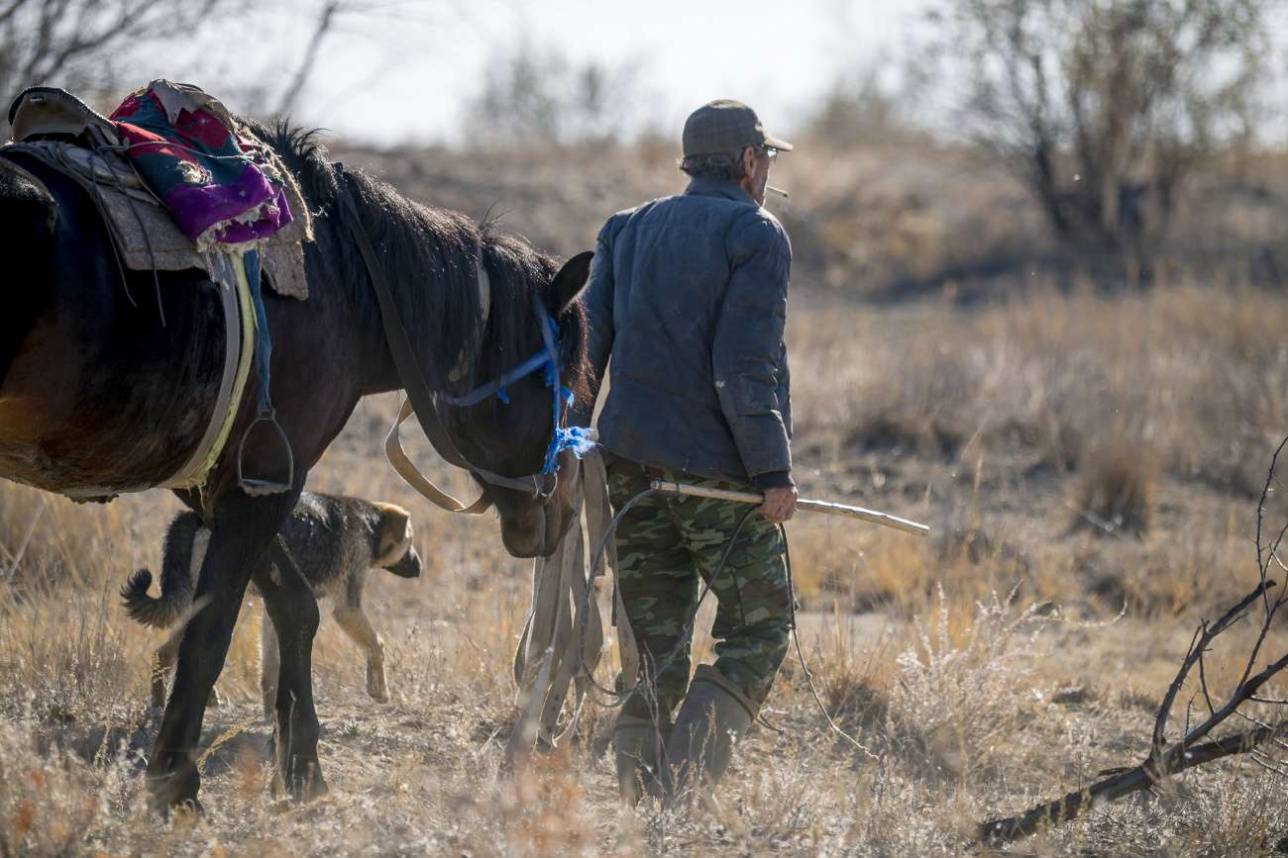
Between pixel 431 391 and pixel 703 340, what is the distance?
928 mm

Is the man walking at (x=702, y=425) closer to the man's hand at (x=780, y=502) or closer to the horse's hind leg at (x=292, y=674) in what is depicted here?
the man's hand at (x=780, y=502)

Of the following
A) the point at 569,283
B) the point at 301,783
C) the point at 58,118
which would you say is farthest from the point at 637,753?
the point at 58,118

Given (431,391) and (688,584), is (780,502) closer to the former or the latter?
(688,584)

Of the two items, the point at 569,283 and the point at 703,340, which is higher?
the point at 569,283

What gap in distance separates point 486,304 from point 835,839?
1973mm

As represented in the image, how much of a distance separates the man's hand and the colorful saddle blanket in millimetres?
1720

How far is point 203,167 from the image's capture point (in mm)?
3834

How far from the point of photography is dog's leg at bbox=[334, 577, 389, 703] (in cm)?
564

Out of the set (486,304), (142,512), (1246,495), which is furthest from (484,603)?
(1246,495)

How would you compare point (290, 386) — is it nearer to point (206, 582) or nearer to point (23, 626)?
point (206, 582)

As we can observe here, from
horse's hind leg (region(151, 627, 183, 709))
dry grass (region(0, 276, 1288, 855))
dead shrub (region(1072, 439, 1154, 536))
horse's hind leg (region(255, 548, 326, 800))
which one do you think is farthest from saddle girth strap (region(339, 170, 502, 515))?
dead shrub (region(1072, 439, 1154, 536))

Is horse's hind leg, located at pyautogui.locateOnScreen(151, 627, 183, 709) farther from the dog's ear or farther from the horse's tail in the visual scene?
the dog's ear

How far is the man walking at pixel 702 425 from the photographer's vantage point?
4.53 m

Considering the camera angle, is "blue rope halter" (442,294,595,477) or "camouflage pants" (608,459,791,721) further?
"camouflage pants" (608,459,791,721)
